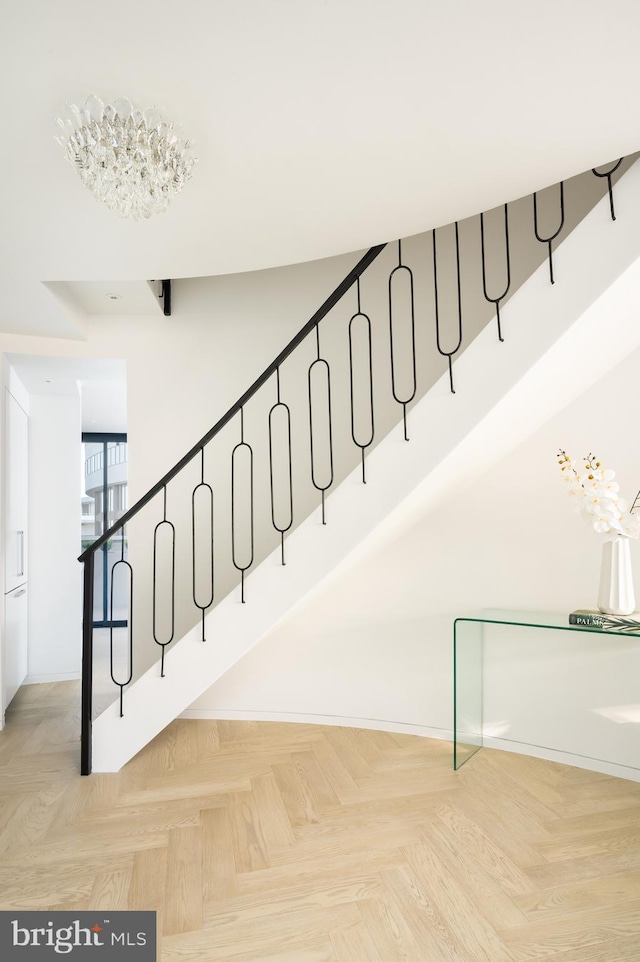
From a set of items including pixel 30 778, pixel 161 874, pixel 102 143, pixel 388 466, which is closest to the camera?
pixel 102 143

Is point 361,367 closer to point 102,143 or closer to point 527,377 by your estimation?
point 527,377

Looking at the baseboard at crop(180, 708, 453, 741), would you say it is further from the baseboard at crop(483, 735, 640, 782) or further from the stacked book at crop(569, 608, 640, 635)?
the stacked book at crop(569, 608, 640, 635)

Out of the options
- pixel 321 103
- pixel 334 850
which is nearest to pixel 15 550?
pixel 334 850

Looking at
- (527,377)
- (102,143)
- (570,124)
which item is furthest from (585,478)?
(102,143)

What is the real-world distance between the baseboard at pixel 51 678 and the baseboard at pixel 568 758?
3.34 meters

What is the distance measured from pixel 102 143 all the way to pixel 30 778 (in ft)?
9.64

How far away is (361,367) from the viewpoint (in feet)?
13.0

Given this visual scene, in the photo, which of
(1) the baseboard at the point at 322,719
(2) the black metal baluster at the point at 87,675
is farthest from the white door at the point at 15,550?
(1) the baseboard at the point at 322,719

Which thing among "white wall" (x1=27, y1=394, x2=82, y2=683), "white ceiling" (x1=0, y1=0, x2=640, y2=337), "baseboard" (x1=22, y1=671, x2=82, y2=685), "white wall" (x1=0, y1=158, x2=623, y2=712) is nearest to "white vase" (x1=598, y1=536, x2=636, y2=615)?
"white ceiling" (x1=0, y1=0, x2=640, y2=337)

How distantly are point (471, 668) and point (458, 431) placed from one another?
4.72ft

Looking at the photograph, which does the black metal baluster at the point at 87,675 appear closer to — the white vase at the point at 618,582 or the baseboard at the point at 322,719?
the baseboard at the point at 322,719

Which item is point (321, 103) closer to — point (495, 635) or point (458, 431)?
point (458, 431)

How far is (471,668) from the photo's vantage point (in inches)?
131

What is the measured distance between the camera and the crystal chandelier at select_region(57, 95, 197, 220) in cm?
178
